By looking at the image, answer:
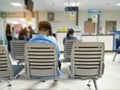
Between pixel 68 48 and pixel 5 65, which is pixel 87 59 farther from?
pixel 68 48

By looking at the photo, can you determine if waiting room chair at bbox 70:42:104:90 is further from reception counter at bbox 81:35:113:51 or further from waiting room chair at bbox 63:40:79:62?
reception counter at bbox 81:35:113:51

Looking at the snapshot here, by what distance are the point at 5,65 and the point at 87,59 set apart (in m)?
1.19

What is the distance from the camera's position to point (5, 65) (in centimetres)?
251

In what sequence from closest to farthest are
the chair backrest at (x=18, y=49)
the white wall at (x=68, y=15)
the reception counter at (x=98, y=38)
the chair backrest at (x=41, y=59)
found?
the chair backrest at (x=41, y=59)
the chair backrest at (x=18, y=49)
the reception counter at (x=98, y=38)
the white wall at (x=68, y=15)

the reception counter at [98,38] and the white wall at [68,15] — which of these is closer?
the reception counter at [98,38]

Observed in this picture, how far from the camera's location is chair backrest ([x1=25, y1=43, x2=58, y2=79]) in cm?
243

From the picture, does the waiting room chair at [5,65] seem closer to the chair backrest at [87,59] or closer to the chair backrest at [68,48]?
the chair backrest at [87,59]

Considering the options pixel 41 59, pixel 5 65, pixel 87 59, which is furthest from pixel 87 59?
pixel 5 65

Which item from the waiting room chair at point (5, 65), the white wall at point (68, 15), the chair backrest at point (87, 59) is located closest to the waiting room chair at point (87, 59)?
the chair backrest at point (87, 59)

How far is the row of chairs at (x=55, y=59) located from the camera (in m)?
2.43

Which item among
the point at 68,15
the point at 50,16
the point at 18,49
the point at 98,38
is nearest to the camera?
the point at 18,49

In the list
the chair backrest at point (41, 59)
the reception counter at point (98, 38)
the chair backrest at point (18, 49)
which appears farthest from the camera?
the reception counter at point (98, 38)

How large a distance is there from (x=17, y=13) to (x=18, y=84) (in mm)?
10924

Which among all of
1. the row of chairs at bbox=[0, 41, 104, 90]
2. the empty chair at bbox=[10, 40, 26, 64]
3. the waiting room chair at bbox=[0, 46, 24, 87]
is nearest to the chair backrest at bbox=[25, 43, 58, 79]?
the row of chairs at bbox=[0, 41, 104, 90]
